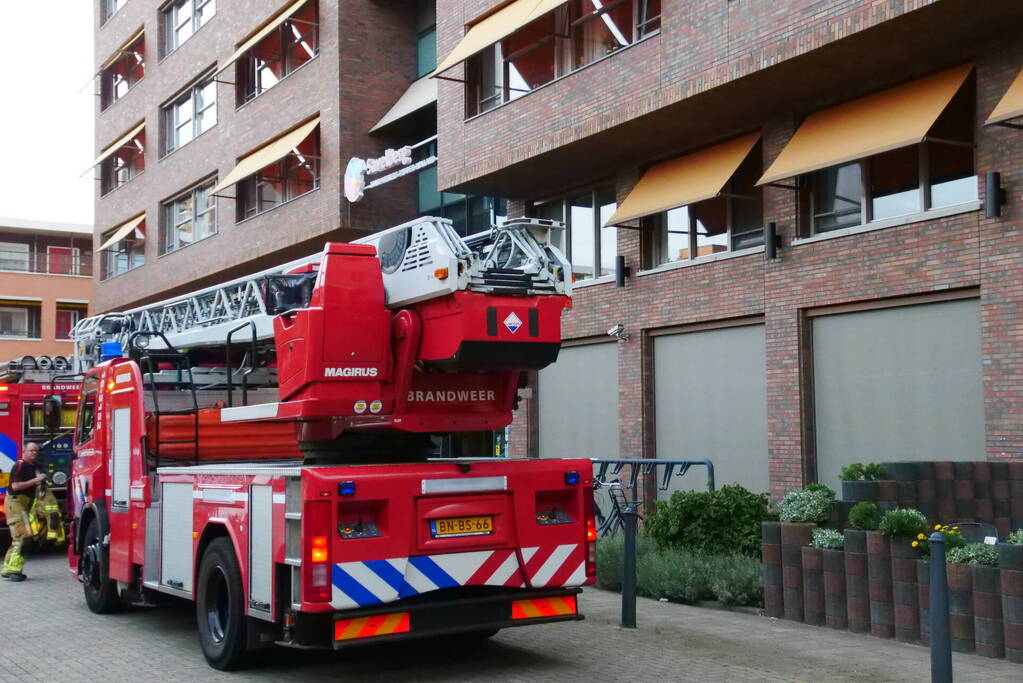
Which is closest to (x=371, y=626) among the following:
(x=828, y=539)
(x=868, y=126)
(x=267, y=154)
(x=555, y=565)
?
(x=555, y=565)

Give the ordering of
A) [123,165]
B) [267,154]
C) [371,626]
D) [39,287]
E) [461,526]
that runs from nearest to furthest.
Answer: [371,626] < [461,526] < [267,154] < [123,165] < [39,287]

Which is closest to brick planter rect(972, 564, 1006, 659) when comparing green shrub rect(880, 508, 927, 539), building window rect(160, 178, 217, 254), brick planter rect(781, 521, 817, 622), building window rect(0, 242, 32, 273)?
green shrub rect(880, 508, 927, 539)

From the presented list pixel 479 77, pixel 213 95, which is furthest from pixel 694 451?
pixel 213 95

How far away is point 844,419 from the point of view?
1446 centimetres

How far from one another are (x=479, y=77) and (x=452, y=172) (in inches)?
69.7

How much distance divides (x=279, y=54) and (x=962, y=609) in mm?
21880

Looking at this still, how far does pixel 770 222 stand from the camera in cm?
1538

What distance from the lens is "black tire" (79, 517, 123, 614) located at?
11422 mm

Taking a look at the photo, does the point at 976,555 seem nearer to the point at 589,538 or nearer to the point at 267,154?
the point at 589,538

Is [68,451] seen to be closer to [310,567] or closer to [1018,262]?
[310,567]

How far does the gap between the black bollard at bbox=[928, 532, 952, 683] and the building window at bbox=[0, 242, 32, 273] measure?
54.5m

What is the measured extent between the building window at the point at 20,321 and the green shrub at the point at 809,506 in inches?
2016

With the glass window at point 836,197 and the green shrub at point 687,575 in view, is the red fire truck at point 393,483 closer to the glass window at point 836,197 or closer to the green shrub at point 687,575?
the green shrub at point 687,575

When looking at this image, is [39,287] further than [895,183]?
Yes
